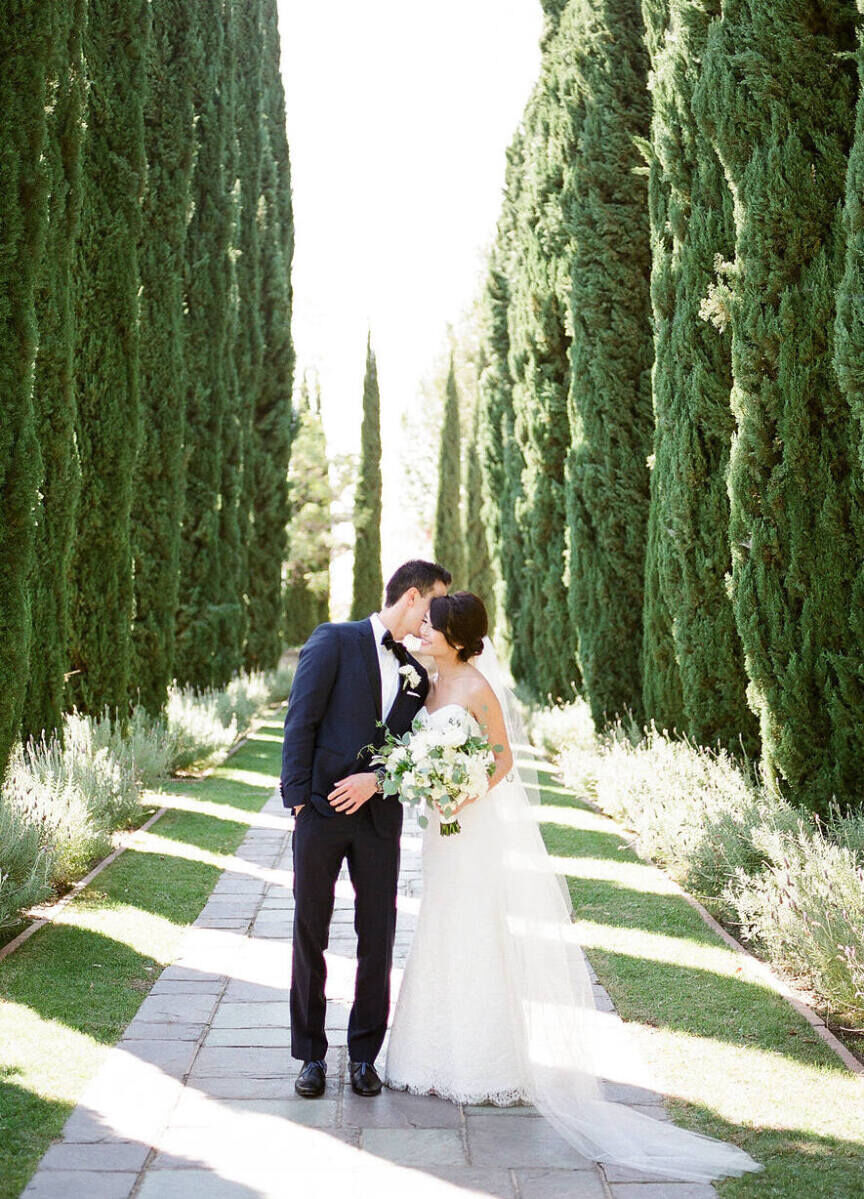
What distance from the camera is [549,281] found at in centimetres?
1510

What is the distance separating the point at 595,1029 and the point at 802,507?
373 cm

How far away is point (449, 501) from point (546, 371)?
2093cm

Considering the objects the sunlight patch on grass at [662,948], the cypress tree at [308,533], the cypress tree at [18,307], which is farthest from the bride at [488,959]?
the cypress tree at [308,533]

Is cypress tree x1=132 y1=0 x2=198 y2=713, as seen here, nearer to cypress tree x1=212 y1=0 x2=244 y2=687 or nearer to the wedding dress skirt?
cypress tree x1=212 y1=0 x2=244 y2=687

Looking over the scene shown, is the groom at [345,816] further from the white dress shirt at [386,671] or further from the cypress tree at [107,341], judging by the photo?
the cypress tree at [107,341]

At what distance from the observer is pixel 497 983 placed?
4.42 meters

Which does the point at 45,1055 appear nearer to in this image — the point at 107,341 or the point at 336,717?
the point at 336,717

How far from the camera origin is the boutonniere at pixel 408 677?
437 centimetres

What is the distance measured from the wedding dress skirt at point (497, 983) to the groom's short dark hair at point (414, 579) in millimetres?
459

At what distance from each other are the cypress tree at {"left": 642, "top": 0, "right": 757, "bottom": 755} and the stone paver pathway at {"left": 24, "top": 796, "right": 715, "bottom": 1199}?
159 inches

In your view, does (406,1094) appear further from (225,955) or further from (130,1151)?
(225,955)

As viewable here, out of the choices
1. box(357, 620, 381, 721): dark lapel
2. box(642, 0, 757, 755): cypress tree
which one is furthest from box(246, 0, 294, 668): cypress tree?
box(357, 620, 381, 721): dark lapel

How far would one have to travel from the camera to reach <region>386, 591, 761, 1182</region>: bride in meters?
4.32

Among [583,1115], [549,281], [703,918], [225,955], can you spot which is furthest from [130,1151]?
[549,281]
